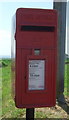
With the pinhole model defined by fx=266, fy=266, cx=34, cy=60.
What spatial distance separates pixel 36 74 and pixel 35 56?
22 centimetres

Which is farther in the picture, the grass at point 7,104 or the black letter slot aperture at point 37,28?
the grass at point 7,104

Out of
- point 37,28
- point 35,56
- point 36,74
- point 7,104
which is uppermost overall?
point 37,28

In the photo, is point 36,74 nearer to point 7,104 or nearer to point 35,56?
point 35,56

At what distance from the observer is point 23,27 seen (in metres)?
3.11

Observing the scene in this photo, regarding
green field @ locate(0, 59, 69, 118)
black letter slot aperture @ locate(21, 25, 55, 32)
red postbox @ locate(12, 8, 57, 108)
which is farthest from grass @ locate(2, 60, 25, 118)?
black letter slot aperture @ locate(21, 25, 55, 32)

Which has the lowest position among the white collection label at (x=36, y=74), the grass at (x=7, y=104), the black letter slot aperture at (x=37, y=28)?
the grass at (x=7, y=104)

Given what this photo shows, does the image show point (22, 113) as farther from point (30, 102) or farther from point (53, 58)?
point (53, 58)

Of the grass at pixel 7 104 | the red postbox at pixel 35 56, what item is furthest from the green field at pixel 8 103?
the red postbox at pixel 35 56

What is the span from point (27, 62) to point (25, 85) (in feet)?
0.90

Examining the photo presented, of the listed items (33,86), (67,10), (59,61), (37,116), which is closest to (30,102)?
(33,86)

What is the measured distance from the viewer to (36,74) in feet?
10.4

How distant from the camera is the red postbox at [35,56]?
10.1ft

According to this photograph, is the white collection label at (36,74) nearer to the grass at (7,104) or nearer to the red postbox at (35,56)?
the red postbox at (35,56)

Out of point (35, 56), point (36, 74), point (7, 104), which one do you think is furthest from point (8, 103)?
point (35, 56)
